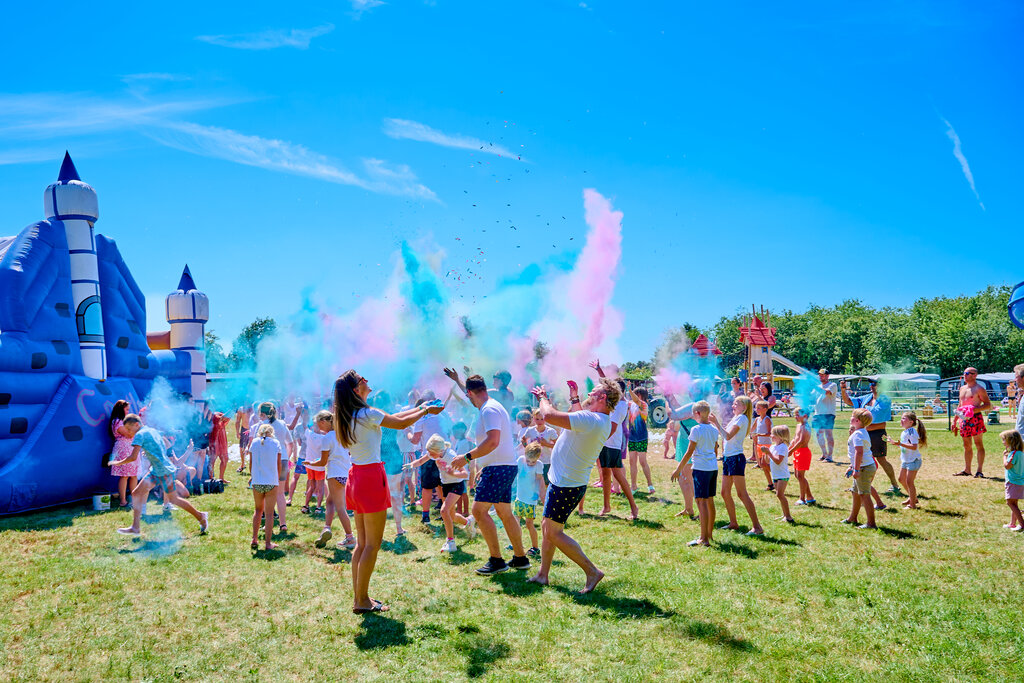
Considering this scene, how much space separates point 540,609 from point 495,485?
1.29 m

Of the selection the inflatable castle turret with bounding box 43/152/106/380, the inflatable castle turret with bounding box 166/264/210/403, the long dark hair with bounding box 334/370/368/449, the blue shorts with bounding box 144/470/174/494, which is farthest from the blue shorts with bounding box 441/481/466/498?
the inflatable castle turret with bounding box 166/264/210/403

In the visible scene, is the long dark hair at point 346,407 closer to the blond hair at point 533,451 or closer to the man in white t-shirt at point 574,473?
the man in white t-shirt at point 574,473

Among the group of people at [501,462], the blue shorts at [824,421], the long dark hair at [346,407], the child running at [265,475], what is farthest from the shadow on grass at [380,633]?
the blue shorts at [824,421]

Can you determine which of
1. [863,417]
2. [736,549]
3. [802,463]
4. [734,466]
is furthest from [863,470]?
[736,549]

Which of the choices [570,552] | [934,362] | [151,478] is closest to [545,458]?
[570,552]

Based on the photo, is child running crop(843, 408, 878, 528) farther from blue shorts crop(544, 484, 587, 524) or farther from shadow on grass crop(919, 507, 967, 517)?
blue shorts crop(544, 484, 587, 524)

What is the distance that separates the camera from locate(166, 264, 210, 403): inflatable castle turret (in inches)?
575

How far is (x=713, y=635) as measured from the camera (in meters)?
4.46

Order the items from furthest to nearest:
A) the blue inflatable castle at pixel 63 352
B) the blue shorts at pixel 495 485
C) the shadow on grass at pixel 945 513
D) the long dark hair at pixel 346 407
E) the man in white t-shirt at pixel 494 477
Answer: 1. the blue inflatable castle at pixel 63 352
2. the shadow on grass at pixel 945 513
3. the blue shorts at pixel 495 485
4. the man in white t-shirt at pixel 494 477
5. the long dark hair at pixel 346 407

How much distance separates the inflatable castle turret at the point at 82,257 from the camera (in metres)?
10.9

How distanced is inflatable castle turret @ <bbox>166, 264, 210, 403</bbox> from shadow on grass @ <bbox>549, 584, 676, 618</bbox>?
12.1 m

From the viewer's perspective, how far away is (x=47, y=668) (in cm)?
417

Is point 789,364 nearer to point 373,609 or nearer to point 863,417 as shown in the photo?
point 863,417

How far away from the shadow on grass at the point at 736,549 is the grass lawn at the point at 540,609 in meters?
0.04
